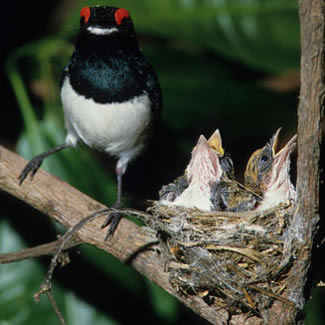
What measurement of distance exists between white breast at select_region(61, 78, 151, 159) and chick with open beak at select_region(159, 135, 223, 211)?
0.37 m

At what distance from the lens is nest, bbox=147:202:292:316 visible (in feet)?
6.59

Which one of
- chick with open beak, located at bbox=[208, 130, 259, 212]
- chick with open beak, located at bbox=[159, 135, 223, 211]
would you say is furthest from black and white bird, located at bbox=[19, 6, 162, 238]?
chick with open beak, located at bbox=[208, 130, 259, 212]

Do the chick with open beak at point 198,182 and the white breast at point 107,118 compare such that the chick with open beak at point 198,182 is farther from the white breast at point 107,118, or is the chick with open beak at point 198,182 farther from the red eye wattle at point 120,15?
the red eye wattle at point 120,15

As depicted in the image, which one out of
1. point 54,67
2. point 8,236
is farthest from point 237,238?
point 54,67

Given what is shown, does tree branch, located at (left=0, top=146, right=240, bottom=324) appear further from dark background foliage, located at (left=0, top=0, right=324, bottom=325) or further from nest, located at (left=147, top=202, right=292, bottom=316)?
dark background foliage, located at (left=0, top=0, right=324, bottom=325)

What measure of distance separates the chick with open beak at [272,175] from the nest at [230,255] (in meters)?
0.19

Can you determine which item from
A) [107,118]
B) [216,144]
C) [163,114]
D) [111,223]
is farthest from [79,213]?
[163,114]

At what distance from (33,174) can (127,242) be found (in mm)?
464

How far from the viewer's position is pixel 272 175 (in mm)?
2400

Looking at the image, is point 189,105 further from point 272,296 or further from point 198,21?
point 272,296

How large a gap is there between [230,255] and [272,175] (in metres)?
0.45

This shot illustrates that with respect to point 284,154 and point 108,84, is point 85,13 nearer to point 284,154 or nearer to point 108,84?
point 108,84

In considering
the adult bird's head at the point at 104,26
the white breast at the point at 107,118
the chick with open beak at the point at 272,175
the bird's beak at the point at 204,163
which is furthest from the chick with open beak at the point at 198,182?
the adult bird's head at the point at 104,26

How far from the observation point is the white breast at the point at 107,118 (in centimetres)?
270
